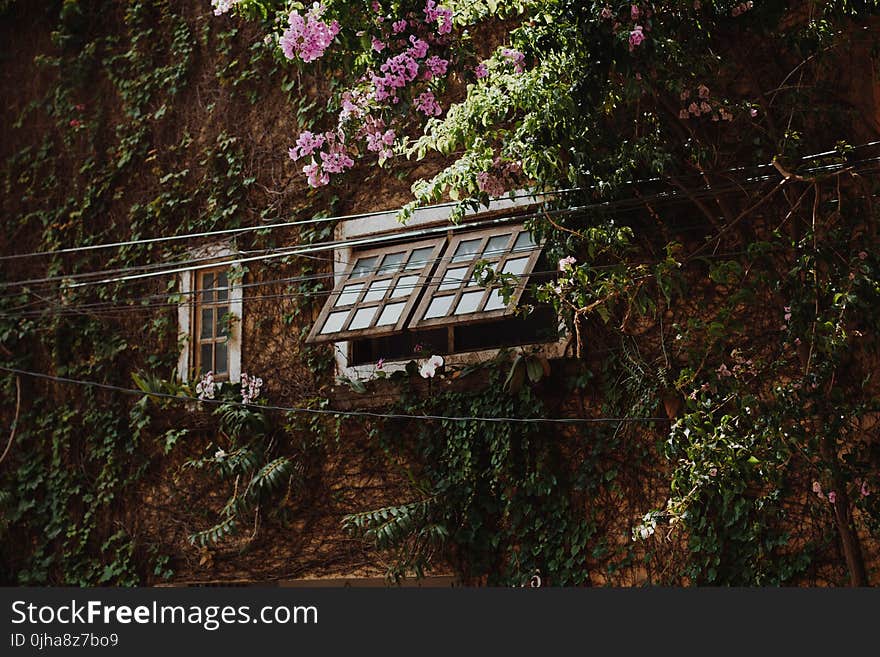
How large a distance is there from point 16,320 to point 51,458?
1321 mm

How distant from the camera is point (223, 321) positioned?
8.52m

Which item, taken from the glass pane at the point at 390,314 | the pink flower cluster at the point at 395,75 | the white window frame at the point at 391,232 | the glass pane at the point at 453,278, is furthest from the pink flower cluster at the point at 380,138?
the glass pane at the point at 390,314

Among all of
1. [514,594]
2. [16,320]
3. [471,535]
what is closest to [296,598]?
[514,594]

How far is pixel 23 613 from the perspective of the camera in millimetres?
5520

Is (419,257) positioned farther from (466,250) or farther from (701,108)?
(701,108)

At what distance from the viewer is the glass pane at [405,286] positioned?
7375 mm

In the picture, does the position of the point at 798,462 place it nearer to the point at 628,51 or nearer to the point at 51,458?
the point at 628,51

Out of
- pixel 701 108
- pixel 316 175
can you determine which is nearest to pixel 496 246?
pixel 316 175

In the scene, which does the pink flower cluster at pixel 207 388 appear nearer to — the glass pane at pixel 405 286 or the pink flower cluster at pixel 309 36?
the glass pane at pixel 405 286

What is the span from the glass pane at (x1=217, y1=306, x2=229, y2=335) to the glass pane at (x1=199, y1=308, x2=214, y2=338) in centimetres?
6

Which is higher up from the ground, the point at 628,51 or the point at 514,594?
the point at 628,51

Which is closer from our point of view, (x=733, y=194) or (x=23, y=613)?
(x=23, y=613)

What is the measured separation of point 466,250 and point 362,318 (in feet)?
2.79

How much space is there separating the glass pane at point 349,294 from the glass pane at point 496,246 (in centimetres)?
95
